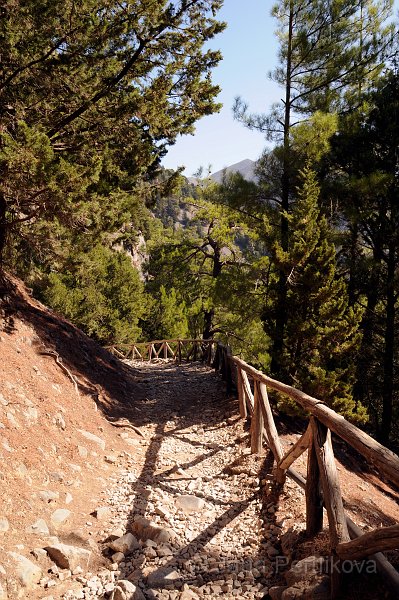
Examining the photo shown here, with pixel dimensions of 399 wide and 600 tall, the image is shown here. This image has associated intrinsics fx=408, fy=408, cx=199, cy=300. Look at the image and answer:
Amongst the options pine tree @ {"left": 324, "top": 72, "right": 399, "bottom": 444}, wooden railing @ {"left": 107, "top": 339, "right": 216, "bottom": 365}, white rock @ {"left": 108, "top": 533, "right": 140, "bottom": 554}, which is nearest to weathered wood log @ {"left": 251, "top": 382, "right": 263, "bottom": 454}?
white rock @ {"left": 108, "top": 533, "right": 140, "bottom": 554}

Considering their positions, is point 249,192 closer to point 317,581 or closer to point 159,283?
point 159,283

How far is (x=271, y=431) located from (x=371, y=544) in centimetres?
277

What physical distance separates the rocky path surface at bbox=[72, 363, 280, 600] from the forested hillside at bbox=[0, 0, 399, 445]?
3898mm

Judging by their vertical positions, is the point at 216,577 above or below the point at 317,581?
below

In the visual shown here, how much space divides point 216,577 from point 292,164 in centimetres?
973

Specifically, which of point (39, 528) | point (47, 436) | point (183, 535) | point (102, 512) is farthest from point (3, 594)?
point (47, 436)

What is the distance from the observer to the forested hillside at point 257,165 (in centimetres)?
647

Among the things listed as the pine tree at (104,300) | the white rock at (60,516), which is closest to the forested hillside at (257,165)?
the white rock at (60,516)

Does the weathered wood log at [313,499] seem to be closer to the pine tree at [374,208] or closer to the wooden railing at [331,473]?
the wooden railing at [331,473]

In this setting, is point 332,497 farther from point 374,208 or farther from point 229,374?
point 374,208

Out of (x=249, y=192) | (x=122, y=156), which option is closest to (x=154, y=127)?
(x=122, y=156)

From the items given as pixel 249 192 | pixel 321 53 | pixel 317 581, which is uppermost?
pixel 321 53

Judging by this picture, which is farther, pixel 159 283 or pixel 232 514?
pixel 159 283

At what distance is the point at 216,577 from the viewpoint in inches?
140
